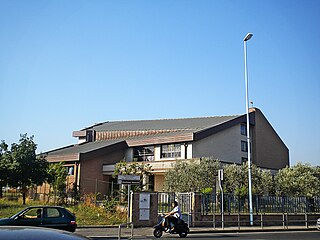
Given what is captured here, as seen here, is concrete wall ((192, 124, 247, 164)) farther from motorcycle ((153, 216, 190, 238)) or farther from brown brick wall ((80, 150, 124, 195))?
motorcycle ((153, 216, 190, 238))

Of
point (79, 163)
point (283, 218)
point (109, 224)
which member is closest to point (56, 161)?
point (79, 163)

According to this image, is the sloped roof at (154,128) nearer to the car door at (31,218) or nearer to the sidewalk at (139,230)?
the sidewalk at (139,230)

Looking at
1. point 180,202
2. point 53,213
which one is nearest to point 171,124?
point 180,202

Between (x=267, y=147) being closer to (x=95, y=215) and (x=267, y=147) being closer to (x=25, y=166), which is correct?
(x=25, y=166)

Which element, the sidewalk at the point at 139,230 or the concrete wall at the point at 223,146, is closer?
the sidewalk at the point at 139,230

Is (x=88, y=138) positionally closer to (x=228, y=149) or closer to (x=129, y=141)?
(x=129, y=141)

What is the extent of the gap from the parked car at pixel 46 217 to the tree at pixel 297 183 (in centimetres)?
2582

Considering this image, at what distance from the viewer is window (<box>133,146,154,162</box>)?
43.7 m

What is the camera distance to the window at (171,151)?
1621 inches

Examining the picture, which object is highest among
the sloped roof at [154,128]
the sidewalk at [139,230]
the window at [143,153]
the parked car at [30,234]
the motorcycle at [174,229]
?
the sloped roof at [154,128]

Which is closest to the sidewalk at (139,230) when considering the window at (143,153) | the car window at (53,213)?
the car window at (53,213)

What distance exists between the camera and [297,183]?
125ft

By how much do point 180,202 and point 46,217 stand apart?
374 inches

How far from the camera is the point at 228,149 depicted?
43438mm
